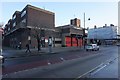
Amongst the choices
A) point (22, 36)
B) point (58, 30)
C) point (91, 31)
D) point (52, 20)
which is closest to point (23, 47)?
point (22, 36)

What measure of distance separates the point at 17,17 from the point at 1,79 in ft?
220

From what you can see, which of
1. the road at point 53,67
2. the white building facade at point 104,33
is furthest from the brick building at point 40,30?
the white building facade at point 104,33

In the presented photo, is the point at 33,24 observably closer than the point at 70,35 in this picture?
Yes

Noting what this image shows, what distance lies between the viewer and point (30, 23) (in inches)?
2362

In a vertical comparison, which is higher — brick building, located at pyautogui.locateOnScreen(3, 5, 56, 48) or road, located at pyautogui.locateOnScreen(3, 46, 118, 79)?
brick building, located at pyautogui.locateOnScreen(3, 5, 56, 48)

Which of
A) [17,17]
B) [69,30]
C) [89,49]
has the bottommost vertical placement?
[89,49]

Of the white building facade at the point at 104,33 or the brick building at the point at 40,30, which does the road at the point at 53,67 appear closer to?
the brick building at the point at 40,30

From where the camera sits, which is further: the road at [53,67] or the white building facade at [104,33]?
the white building facade at [104,33]

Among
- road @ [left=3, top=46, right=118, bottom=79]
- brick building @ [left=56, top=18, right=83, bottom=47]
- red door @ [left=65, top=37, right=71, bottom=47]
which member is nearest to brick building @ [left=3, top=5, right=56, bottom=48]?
brick building @ [left=56, top=18, right=83, bottom=47]

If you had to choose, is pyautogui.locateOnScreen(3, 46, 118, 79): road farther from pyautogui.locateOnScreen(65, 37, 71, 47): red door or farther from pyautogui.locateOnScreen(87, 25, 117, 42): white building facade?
pyautogui.locateOnScreen(87, 25, 117, 42): white building facade

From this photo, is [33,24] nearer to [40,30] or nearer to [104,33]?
[40,30]

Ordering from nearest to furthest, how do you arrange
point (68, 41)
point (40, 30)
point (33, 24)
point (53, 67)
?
point (53, 67) → point (40, 30) → point (33, 24) → point (68, 41)

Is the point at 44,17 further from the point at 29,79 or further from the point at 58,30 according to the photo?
the point at 29,79

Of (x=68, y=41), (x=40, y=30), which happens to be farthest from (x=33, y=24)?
(x=68, y=41)
